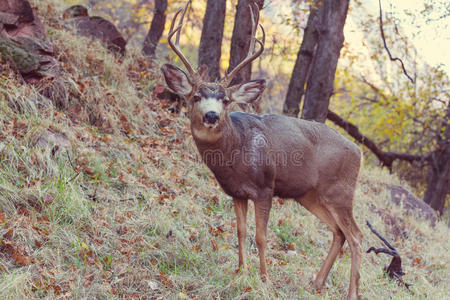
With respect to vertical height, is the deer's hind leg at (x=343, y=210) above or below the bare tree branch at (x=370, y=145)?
above

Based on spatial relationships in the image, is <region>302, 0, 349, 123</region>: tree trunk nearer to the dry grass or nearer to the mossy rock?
the dry grass

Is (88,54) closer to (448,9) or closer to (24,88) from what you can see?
(24,88)

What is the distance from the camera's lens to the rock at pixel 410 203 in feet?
35.5

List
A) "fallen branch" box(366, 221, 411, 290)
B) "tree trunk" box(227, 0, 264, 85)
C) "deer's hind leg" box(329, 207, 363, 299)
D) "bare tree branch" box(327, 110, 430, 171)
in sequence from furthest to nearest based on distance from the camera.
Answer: "bare tree branch" box(327, 110, 430, 171), "tree trunk" box(227, 0, 264, 85), "fallen branch" box(366, 221, 411, 290), "deer's hind leg" box(329, 207, 363, 299)

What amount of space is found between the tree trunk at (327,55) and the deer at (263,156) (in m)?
3.58

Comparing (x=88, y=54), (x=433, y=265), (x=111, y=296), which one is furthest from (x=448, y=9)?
(x=111, y=296)

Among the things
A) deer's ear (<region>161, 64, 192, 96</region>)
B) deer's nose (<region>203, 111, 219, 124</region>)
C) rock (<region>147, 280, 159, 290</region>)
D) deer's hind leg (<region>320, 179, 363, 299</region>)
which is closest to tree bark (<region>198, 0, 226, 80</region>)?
deer's ear (<region>161, 64, 192, 96</region>)

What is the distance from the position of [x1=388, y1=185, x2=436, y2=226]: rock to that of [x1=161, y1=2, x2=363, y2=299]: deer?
17.3ft

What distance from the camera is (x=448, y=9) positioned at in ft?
45.2

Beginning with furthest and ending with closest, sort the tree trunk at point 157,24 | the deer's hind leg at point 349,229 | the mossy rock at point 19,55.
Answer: the tree trunk at point 157,24
the mossy rock at point 19,55
the deer's hind leg at point 349,229

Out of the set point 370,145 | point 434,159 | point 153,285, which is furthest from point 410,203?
point 153,285

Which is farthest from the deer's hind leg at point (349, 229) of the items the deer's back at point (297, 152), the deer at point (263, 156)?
the deer's back at point (297, 152)

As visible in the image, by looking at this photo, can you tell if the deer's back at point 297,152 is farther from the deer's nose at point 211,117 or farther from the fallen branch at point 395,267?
the fallen branch at point 395,267

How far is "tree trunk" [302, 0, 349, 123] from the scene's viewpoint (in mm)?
9539
